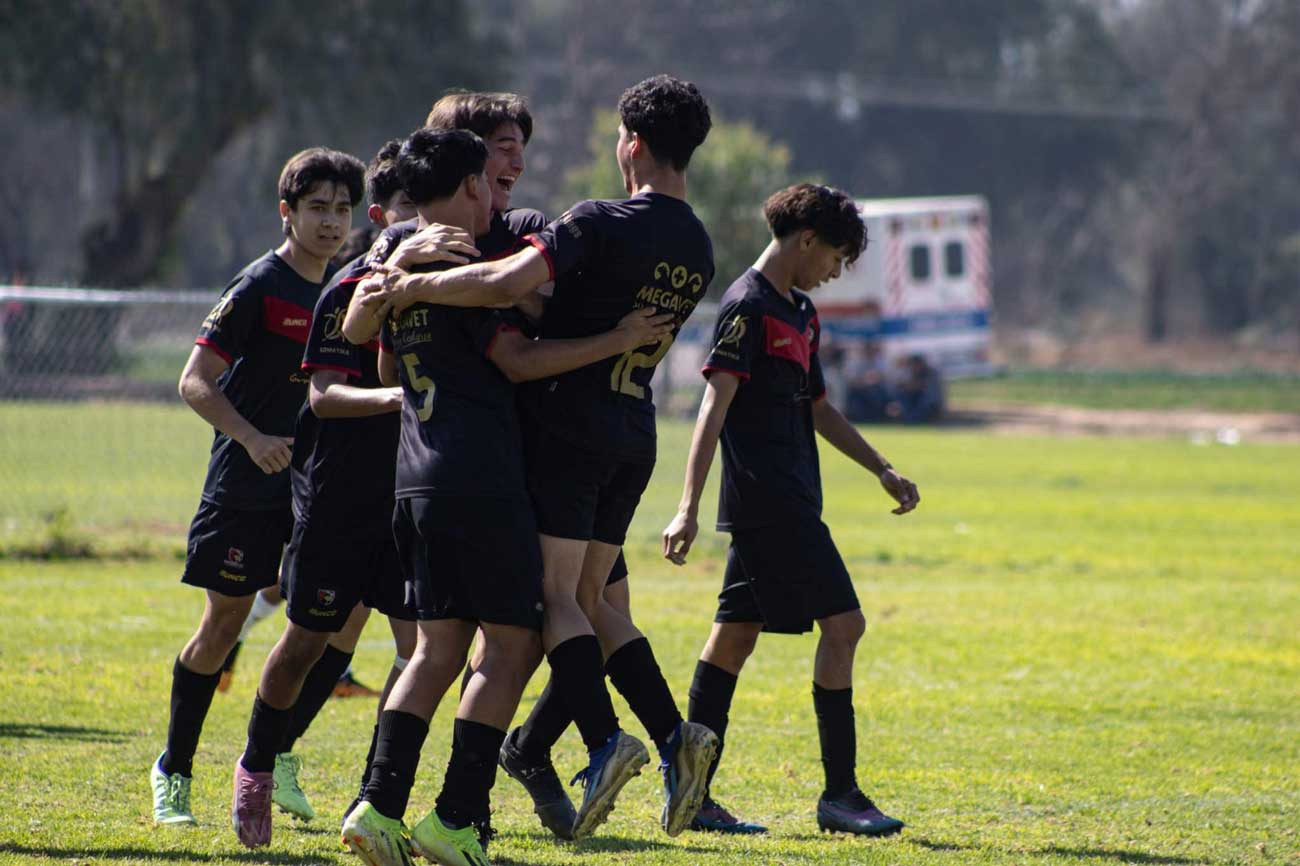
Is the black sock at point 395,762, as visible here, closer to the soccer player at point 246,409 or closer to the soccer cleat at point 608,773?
the soccer cleat at point 608,773

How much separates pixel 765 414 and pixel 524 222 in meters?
1.28

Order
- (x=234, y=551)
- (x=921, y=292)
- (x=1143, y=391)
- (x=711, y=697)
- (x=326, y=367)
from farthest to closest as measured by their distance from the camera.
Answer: (x=1143, y=391) → (x=921, y=292) → (x=711, y=697) → (x=234, y=551) → (x=326, y=367)

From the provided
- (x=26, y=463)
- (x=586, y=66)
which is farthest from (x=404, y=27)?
(x=26, y=463)

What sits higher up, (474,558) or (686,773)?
(474,558)

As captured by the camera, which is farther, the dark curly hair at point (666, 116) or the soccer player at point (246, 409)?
the soccer player at point (246, 409)

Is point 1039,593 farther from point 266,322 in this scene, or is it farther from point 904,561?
point 266,322

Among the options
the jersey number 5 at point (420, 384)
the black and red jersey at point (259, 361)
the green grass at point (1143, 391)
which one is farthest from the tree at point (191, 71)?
the jersey number 5 at point (420, 384)

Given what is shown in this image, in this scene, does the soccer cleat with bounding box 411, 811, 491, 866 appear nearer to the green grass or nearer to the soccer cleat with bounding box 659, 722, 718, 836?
the soccer cleat with bounding box 659, 722, 718, 836

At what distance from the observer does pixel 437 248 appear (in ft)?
14.3

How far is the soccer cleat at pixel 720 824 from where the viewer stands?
5469 mm

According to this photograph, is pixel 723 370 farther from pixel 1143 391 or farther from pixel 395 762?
pixel 1143 391

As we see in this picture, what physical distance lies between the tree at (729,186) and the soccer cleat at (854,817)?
2971 centimetres

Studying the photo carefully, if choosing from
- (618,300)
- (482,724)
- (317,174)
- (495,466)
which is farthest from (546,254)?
(317,174)

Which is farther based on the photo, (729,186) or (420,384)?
(729,186)
